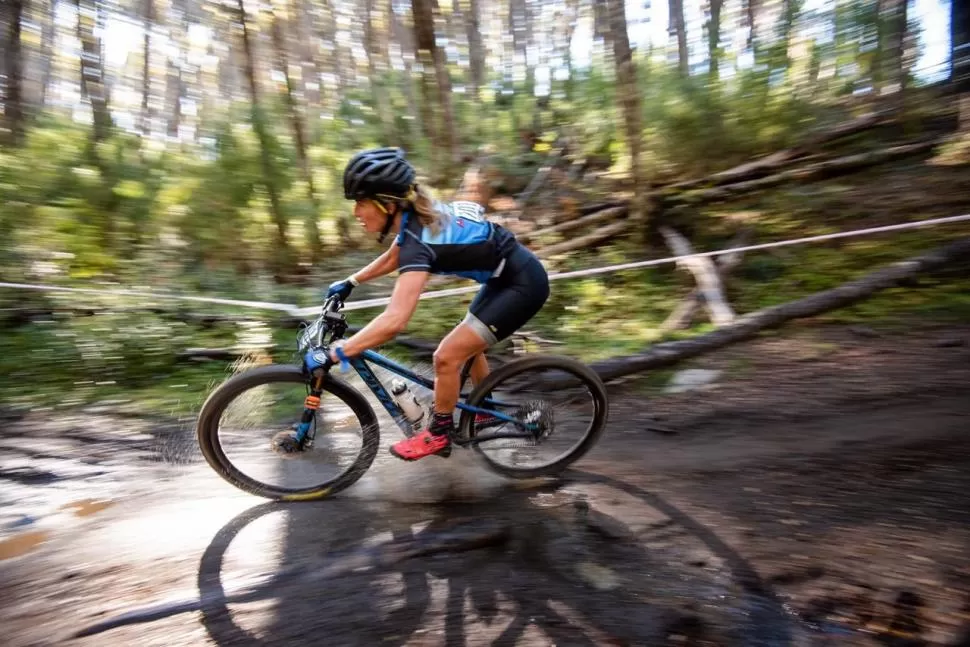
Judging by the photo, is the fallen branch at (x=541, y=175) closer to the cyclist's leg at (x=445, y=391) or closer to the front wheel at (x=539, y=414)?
the front wheel at (x=539, y=414)

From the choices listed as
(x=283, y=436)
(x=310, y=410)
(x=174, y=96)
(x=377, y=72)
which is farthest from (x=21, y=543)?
(x=377, y=72)

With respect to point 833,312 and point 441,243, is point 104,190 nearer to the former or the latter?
point 441,243

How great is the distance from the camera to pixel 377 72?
383 inches

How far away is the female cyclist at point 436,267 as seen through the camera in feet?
10.3

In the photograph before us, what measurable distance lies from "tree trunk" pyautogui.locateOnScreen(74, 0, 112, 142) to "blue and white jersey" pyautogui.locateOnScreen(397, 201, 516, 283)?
20.5ft

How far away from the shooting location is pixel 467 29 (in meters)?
10.4

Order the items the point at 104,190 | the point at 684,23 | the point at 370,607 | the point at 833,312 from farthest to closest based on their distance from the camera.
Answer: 1. the point at 684,23
2. the point at 104,190
3. the point at 833,312
4. the point at 370,607

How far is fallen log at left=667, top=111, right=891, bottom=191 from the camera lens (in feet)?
28.2

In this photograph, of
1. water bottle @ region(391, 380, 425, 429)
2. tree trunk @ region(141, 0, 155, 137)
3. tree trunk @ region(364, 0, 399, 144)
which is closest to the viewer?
water bottle @ region(391, 380, 425, 429)

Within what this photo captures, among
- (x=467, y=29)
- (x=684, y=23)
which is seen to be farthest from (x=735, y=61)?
(x=467, y=29)

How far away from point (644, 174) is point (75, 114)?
6790 millimetres

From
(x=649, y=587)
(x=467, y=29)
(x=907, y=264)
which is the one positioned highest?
(x=467, y=29)

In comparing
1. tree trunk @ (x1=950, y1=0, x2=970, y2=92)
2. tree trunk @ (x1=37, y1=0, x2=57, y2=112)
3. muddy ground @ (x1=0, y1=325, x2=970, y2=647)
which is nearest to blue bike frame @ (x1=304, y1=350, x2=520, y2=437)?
muddy ground @ (x1=0, y1=325, x2=970, y2=647)

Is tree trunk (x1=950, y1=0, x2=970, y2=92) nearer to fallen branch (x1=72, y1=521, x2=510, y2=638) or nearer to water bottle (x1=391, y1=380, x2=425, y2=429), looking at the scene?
water bottle (x1=391, y1=380, x2=425, y2=429)
